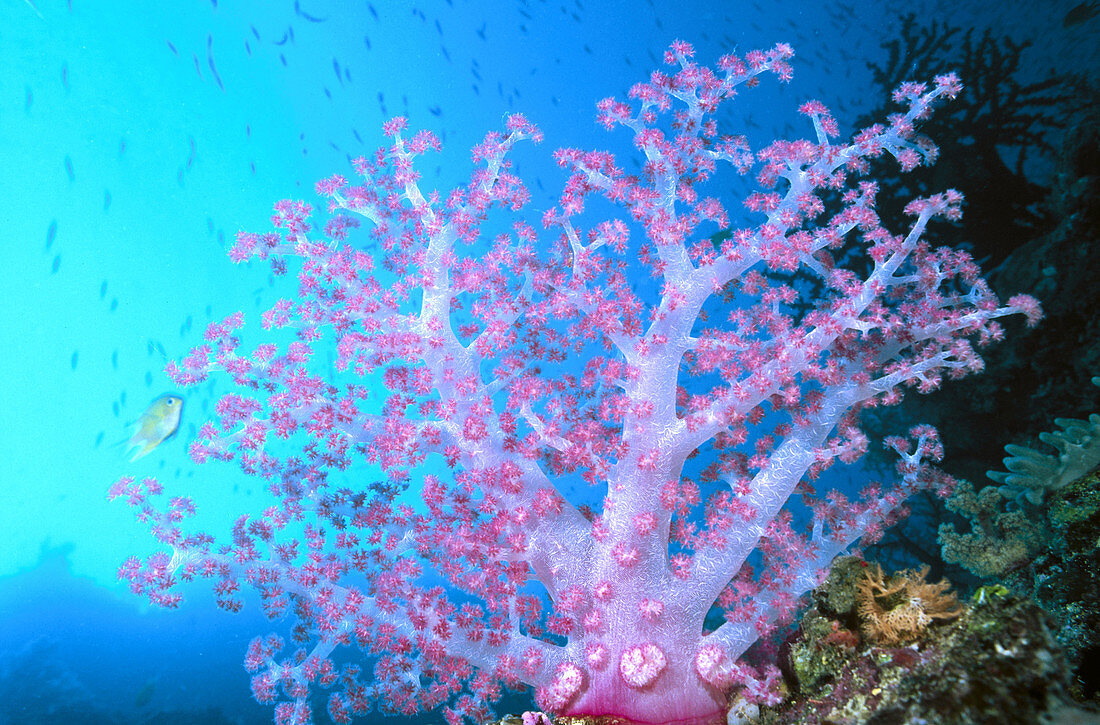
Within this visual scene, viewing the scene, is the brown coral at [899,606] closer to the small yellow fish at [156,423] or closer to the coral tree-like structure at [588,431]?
the coral tree-like structure at [588,431]

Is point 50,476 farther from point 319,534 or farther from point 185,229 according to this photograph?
point 319,534

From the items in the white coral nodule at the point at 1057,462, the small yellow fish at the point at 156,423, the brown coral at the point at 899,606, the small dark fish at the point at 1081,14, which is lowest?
the brown coral at the point at 899,606

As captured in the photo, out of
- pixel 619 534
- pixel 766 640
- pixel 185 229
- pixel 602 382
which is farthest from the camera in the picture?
pixel 185 229

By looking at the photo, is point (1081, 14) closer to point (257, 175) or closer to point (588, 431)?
point (588, 431)

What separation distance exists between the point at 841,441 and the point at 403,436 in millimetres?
4244

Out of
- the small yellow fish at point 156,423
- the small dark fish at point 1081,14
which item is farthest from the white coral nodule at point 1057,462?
the small yellow fish at point 156,423

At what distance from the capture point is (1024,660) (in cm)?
202

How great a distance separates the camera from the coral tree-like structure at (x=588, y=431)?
14.7 ft

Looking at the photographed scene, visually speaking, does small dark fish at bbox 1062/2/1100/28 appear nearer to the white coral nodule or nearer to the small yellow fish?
the white coral nodule

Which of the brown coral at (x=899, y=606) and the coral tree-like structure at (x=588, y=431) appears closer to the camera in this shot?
the brown coral at (x=899, y=606)

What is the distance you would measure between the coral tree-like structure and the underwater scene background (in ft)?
7.13

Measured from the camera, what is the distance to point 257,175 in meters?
18.1

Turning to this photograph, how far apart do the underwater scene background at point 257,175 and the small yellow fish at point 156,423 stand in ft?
0.35

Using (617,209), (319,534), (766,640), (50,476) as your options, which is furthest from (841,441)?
(50,476)
